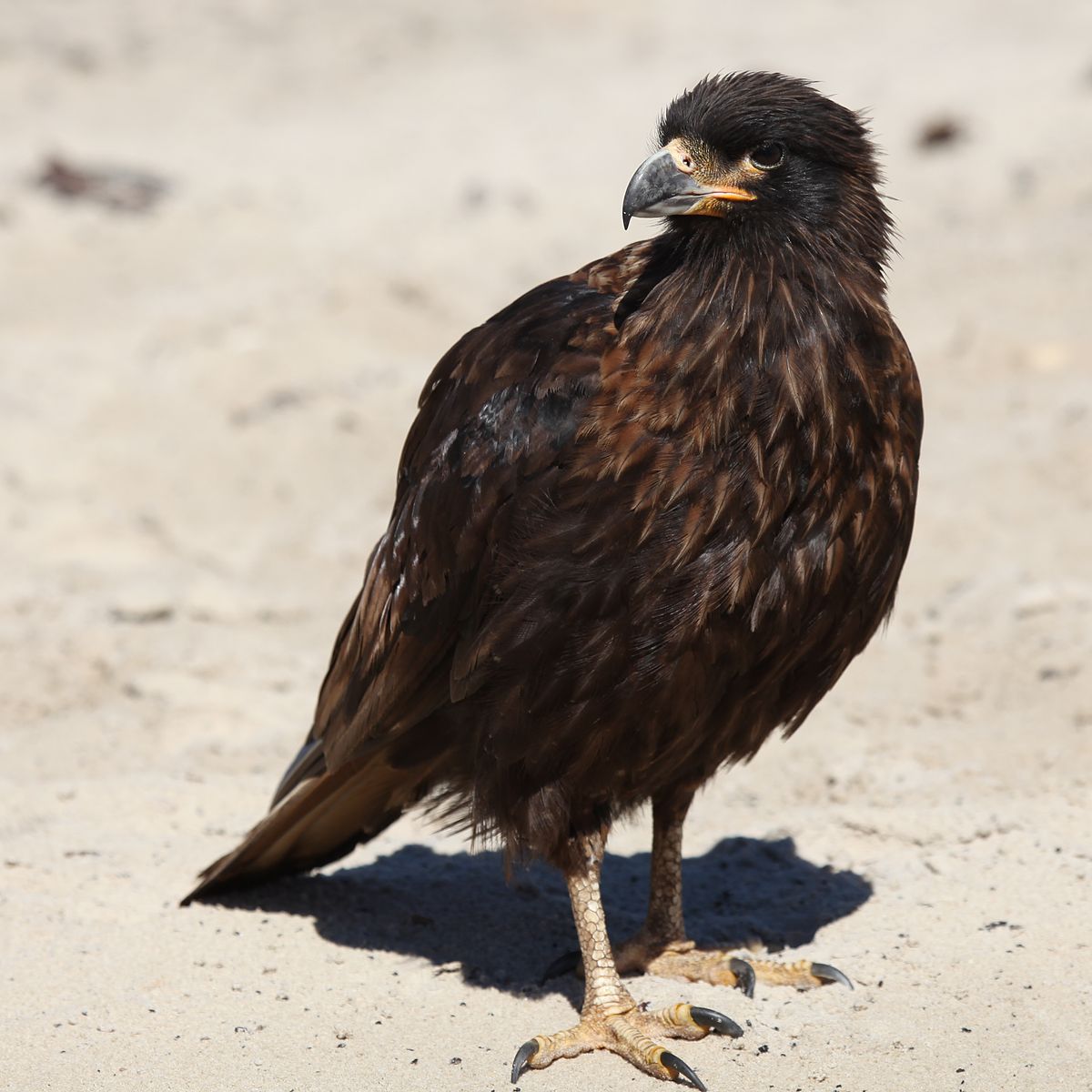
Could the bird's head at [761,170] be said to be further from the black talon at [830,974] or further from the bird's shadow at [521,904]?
the bird's shadow at [521,904]

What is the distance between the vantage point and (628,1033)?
14.0 feet

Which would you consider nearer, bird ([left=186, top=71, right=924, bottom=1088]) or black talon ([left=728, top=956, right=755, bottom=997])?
bird ([left=186, top=71, right=924, bottom=1088])

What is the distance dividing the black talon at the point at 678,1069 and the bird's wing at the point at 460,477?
1.06 meters

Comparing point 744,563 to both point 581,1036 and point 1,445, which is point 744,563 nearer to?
point 581,1036

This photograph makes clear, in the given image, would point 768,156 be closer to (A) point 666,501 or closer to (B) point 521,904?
(A) point 666,501

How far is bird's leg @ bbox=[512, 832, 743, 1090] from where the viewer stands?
164 inches

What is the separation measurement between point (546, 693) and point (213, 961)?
4.48 ft

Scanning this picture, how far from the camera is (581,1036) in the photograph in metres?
4.30

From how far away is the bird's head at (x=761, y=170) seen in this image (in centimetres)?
392

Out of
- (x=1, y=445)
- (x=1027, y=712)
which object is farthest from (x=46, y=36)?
(x=1027, y=712)

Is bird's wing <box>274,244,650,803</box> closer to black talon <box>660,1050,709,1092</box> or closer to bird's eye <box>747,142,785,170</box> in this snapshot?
bird's eye <box>747,142,785,170</box>

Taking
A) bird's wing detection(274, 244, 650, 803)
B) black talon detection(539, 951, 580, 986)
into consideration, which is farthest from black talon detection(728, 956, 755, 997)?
bird's wing detection(274, 244, 650, 803)

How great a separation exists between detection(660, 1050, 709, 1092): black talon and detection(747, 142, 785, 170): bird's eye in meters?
2.13

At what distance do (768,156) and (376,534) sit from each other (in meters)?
4.90
